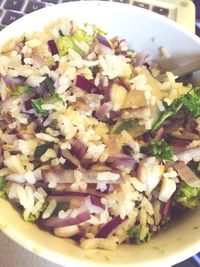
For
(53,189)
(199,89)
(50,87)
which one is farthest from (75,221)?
(199,89)

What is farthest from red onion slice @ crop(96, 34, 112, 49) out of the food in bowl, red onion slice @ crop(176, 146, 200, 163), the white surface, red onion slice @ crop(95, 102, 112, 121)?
the white surface

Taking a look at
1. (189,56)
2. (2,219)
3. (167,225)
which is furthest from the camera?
(189,56)

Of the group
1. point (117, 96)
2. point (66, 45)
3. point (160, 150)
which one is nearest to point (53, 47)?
point (66, 45)

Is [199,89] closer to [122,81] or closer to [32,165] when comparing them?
[122,81]

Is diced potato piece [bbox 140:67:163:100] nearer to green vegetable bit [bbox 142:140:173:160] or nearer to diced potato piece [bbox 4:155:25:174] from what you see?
green vegetable bit [bbox 142:140:173:160]

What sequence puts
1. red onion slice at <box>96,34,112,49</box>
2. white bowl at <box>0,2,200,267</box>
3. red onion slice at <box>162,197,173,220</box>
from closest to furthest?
white bowl at <box>0,2,200,267</box> < red onion slice at <box>162,197,173,220</box> < red onion slice at <box>96,34,112,49</box>

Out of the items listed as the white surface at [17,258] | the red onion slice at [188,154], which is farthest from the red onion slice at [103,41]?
the white surface at [17,258]
